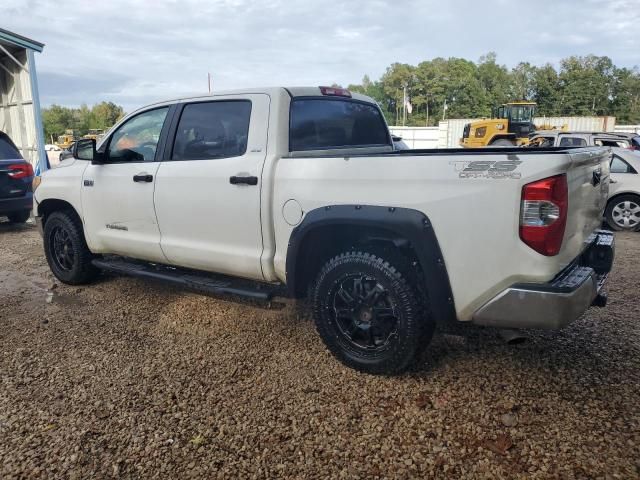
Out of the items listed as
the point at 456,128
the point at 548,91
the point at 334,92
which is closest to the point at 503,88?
the point at 548,91

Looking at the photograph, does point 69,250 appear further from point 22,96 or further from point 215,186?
point 22,96

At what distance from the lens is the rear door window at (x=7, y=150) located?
27.5 feet

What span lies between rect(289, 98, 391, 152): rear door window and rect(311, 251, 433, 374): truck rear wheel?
1.03m

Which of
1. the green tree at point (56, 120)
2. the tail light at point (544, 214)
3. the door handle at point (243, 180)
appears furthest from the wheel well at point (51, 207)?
the green tree at point (56, 120)

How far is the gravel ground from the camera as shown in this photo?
2.46 metres

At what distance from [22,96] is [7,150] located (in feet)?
21.6

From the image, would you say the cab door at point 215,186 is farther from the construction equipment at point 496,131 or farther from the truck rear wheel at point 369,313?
the construction equipment at point 496,131

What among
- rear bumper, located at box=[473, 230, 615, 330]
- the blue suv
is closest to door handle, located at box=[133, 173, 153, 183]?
rear bumper, located at box=[473, 230, 615, 330]

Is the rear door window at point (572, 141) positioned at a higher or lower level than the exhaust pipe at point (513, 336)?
higher

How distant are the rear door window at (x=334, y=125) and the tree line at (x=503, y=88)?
7967 centimetres

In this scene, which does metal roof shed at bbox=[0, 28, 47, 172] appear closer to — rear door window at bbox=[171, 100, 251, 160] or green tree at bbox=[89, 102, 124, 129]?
rear door window at bbox=[171, 100, 251, 160]

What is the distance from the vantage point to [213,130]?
3.92 meters

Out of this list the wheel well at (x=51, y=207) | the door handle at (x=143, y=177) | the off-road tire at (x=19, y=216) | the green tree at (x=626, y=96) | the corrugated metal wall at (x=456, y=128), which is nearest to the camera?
the door handle at (x=143, y=177)

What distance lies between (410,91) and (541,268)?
103 meters
